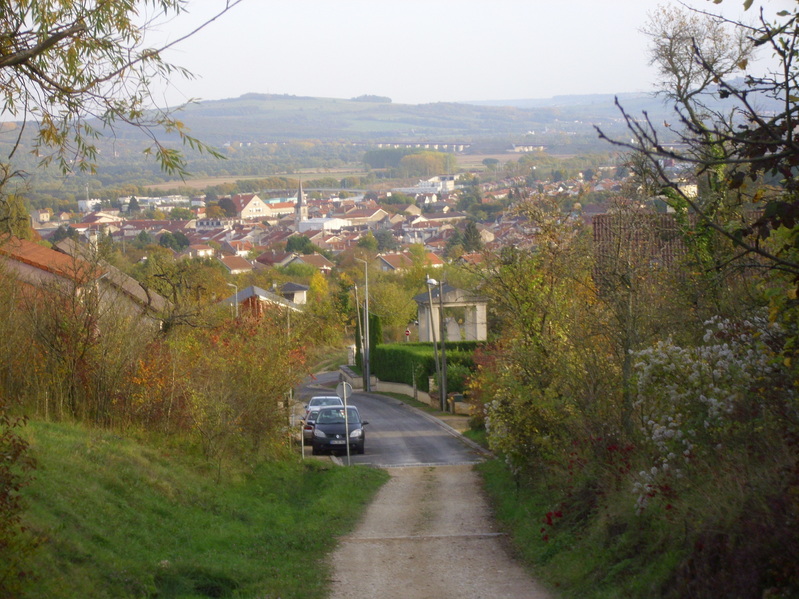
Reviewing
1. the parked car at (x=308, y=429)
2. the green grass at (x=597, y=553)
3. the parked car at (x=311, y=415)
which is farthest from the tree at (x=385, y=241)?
the green grass at (x=597, y=553)

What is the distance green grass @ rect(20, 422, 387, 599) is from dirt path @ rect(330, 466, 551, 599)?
37 centimetres

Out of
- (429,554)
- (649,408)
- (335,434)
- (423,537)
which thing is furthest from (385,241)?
(649,408)

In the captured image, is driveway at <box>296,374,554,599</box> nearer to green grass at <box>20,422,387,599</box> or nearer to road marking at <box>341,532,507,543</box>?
road marking at <box>341,532,507,543</box>

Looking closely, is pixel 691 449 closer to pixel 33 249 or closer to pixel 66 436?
pixel 66 436

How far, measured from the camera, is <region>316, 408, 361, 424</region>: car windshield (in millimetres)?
26203

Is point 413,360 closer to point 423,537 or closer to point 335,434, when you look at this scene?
point 335,434

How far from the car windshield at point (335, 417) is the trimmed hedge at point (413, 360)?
1369 cm

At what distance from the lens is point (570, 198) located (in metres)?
16.0

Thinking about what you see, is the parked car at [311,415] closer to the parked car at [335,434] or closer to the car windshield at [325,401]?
the car windshield at [325,401]

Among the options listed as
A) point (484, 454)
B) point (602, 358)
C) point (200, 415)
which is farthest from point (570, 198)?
point (484, 454)

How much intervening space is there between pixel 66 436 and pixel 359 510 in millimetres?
4994

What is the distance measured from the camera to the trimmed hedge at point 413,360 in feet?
143

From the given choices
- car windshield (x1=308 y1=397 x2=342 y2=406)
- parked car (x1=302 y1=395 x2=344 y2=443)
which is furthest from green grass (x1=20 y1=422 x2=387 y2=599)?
car windshield (x1=308 y1=397 x2=342 y2=406)

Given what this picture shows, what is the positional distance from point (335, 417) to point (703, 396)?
19.5 metres
